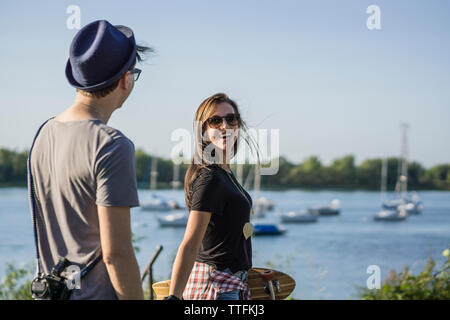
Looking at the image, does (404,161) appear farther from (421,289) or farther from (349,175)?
(421,289)

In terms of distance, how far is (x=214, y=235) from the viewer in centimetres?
219

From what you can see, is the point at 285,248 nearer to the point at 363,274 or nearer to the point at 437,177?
the point at 363,274

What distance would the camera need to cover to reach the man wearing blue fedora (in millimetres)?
1427

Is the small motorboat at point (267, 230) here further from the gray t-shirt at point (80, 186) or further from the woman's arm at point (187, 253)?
the gray t-shirt at point (80, 186)

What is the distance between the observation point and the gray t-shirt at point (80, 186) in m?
1.42

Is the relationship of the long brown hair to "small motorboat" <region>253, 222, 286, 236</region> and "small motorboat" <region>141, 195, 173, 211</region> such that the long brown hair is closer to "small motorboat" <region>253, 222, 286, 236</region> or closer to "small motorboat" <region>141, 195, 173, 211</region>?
"small motorboat" <region>253, 222, 286, 236</region>

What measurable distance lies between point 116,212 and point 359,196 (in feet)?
318

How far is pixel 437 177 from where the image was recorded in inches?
2940

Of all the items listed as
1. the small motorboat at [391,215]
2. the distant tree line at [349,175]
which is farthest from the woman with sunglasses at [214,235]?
the distant tree line at [349,175]

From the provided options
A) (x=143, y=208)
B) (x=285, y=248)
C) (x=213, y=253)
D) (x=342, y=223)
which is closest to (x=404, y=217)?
(x=342, y=223)

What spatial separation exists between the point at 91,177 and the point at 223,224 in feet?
2.80

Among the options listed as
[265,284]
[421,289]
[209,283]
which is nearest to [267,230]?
[421,289]

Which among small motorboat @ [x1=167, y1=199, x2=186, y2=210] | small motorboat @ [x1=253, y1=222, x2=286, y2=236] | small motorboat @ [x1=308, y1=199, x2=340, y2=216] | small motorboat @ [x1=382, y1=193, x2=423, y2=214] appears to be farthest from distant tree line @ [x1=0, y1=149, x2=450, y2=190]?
small motorboat @ [x1=253, y1=222, x2=286, y2=236]
